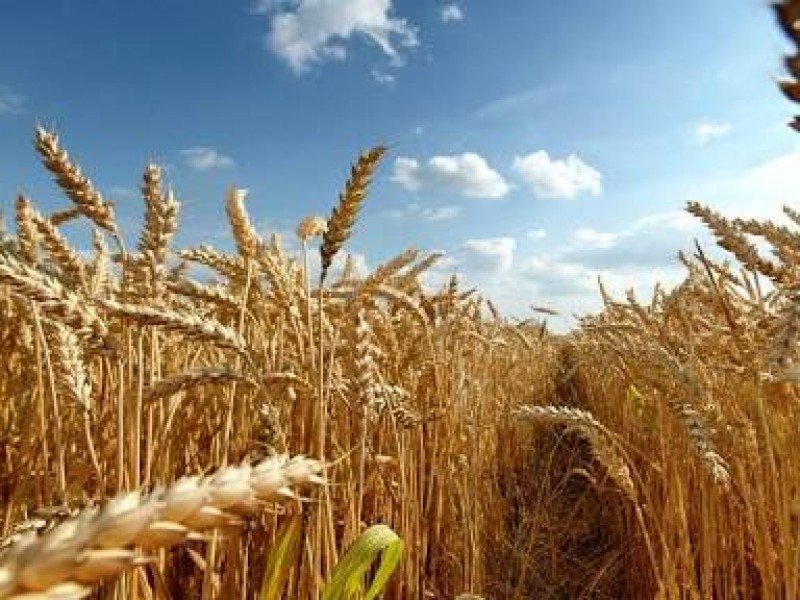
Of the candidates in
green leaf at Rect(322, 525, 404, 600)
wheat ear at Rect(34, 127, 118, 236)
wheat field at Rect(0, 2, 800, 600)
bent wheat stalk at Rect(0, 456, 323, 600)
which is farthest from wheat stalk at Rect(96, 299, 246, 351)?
bent wheat stalk at Rect(0, 456, 323, 600)

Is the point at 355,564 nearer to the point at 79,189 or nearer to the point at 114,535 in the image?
the point at 79,189

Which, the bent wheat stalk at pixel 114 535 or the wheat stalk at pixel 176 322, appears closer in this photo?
the bent wheat stalk at pixel 114 535

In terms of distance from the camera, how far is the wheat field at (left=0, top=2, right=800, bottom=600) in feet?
3.08

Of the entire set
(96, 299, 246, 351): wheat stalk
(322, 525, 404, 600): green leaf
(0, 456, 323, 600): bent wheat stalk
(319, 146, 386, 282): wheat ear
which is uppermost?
(319, 146, 386, 282): wheat ear

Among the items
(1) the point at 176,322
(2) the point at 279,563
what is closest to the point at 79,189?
(1) the point at 176,322

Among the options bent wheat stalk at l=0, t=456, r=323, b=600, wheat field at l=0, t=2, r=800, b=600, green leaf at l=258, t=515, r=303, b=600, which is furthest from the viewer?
green leaf at l=258, t=515, r=303, b=600

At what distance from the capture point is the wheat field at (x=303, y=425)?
0.94 m

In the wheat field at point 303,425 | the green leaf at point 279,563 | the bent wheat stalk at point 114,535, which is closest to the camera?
the bent wheat stalk at point 114,535

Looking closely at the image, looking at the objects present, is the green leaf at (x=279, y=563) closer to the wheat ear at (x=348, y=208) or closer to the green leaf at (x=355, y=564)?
the green leaf at (x=355, y=564)

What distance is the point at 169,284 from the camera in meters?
1.88

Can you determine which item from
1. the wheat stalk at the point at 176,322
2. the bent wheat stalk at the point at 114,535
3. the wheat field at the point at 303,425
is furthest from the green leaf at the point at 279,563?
the bent wheat stalk at the point at 114,535

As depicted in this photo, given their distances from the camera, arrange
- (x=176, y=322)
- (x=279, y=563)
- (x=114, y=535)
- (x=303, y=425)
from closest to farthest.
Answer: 1. (x=114, y=535)
2. (x=176, y=322)
3. (x=279, y=563)
4. (x=303, y=425)

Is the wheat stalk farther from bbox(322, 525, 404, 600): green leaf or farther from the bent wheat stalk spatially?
the bent wheat stalk

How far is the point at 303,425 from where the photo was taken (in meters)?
1.64
